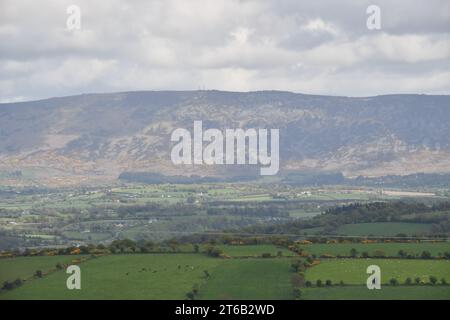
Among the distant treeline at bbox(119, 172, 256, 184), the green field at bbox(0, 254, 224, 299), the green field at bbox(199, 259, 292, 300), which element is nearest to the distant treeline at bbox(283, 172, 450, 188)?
the distant treeline at bbox(119, 172, 256, 184)

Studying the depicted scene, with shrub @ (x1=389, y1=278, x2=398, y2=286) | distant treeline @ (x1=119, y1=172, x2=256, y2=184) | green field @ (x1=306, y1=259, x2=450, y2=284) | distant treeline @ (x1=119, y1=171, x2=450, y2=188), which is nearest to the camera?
shrub @ (x1=389, y1=278, x2=398, y2=286)

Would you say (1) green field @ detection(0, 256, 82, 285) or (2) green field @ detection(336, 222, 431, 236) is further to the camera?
(2) green field @ detection(336, 222, 431, 236)

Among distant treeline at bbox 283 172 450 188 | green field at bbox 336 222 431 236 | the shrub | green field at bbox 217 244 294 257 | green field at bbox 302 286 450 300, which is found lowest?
green field at bbox 302 286 450 300

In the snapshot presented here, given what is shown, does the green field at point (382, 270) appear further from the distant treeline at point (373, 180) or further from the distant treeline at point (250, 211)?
the distant treeline at point (373, 180)

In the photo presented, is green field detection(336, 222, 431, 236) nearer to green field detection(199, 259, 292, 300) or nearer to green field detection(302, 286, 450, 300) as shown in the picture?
green field detection(199, 259, 292, 300)

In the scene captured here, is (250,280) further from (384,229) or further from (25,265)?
(384,229)

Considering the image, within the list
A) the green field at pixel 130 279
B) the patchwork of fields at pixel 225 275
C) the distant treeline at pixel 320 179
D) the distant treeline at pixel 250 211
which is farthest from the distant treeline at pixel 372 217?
the distant treeline at pixel 320 179
